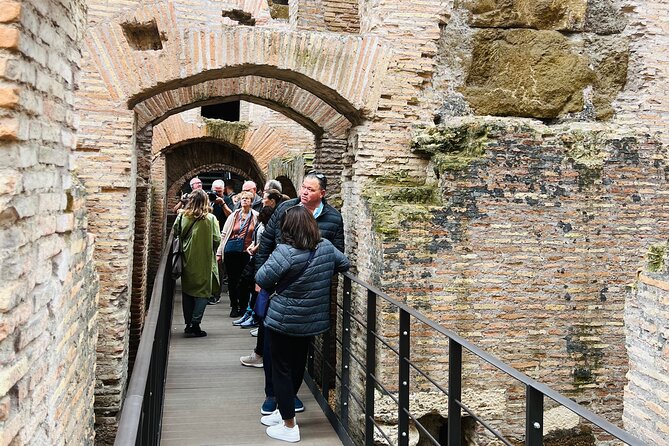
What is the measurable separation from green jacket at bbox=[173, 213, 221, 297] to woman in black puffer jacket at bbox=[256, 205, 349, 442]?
2.80 meters

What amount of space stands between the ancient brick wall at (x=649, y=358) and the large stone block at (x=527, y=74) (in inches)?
109

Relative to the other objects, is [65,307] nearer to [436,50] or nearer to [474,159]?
[474,159]

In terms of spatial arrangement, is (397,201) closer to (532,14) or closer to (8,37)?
(532,14)

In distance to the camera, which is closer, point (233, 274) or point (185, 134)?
point (233, 274)

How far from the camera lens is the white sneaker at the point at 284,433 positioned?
14.5 feet

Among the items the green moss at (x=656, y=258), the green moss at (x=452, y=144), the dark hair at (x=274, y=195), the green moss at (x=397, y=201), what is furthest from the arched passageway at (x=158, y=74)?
the green moss at (x=656, y=258)

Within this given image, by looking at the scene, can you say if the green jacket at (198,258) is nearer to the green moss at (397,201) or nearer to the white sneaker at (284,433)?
the green moss at (397,201)

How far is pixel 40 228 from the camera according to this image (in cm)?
207

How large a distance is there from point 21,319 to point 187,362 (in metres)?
4.76

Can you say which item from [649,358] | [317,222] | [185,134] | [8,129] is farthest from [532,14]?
[185,134]

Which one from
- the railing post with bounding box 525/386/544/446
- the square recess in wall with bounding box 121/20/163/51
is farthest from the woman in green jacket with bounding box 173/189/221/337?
the railing post with bounding box 525/386/544/446

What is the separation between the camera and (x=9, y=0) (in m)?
1.77

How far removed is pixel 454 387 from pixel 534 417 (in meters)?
0.85

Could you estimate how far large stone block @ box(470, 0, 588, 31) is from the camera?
6.28 meters
